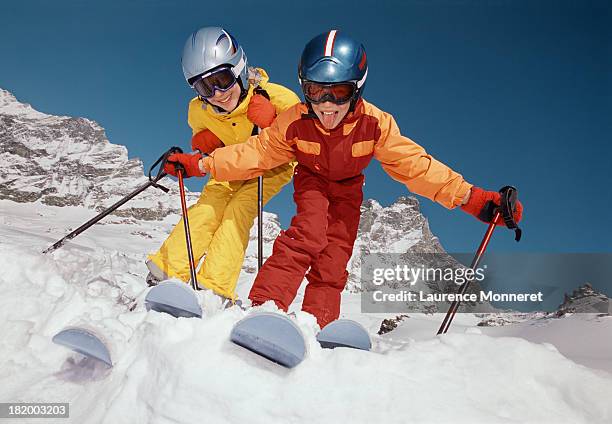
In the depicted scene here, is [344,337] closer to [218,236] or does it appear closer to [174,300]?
[174,300]

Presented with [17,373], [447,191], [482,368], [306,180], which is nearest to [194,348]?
[17,373]

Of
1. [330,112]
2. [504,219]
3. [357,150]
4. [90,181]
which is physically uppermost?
[90,181]

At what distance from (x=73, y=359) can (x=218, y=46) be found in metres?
3.20

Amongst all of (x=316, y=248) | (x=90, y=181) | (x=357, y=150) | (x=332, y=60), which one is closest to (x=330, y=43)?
(x=332, y=60)

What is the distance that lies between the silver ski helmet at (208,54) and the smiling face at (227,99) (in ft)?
0.41

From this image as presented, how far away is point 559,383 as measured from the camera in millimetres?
1410

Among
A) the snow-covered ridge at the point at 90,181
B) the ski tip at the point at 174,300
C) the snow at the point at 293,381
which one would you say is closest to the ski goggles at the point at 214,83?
the ski tip at the point at 174,300

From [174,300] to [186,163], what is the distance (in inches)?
94.5

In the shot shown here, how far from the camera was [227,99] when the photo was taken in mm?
4082

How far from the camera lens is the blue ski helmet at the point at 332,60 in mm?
3027

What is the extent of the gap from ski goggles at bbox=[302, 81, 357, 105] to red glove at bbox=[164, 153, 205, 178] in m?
1.36

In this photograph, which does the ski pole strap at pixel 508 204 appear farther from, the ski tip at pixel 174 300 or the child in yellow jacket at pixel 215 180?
the ski tip at pixel 174 300

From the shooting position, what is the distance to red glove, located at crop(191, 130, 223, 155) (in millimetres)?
4555

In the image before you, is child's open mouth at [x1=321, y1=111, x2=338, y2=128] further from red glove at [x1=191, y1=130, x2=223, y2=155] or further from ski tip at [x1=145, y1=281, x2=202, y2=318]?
ski tip at [x1=145, y1=281, x2=202, y2=318]
